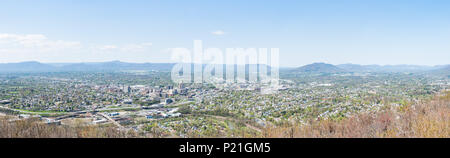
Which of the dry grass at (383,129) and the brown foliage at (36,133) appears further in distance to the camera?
the brown foliage at (36,133)

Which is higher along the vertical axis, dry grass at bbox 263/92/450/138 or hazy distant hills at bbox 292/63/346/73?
hazy distant hills at bbox 292/63/346/73

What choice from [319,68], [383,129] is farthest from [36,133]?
[319,68]

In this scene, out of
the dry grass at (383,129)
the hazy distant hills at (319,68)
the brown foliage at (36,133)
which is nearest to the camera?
the dry grass at (383,129)

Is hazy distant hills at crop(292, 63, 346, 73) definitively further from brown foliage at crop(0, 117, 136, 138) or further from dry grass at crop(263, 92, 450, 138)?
brown foliage at crop(0, 117, 136, 138)

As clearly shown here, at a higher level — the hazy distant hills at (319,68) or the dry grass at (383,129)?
the hazy distant hills at (319,68)

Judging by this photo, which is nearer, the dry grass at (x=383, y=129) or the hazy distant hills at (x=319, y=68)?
the dry grass at (x=383, y=129)

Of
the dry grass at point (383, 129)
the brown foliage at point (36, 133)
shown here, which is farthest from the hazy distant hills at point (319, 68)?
the brown foliage at point (36, 133)

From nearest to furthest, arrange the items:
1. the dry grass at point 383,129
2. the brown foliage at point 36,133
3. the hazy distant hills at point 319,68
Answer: the dry grass at point 383,129 < the brown foliage at point 36,133 < the hazy distant hills at point 319,68

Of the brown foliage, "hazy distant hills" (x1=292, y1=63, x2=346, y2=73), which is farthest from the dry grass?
"hazy distant hills" (x1=292, y1=63, x2=346, y2=73)

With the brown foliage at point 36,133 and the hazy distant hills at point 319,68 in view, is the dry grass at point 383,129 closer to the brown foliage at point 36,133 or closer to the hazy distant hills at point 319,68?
the brown foliage at point 36,133

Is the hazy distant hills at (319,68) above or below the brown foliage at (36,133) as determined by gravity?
above
